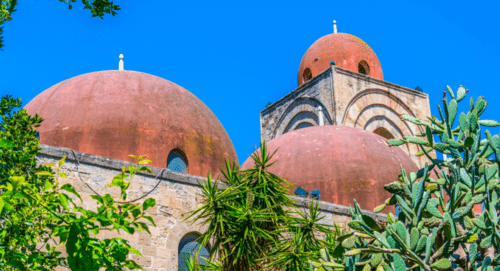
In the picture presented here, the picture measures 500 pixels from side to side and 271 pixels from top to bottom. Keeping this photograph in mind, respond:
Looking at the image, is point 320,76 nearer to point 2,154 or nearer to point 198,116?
point 198,116

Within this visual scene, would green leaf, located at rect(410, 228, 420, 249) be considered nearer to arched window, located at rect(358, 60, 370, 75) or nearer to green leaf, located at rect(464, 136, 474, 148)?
green leaf, located at rect(464, 136, 474, 148)

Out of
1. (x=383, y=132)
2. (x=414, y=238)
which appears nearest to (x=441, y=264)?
(x=414, y=238)

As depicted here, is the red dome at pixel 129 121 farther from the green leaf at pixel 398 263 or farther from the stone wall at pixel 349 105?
the stone wall at pixel 349 105

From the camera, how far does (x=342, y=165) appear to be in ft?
36.8

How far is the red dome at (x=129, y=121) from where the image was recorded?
9375 mm

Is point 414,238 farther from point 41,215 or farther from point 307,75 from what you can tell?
point 307,75

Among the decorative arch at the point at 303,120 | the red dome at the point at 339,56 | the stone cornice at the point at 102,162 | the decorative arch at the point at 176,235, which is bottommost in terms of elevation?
the decorative arch at the point at 176,235

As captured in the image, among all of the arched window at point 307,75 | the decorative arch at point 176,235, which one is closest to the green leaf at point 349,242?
the decorative arch at point 176,235

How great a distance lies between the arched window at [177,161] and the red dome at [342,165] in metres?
2.23

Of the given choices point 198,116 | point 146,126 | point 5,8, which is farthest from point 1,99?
point 198,116

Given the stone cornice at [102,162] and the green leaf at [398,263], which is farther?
the stone cornice at [102,162]

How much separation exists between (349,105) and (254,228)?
14189 millimetres

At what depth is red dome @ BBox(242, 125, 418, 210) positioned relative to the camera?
10898mm

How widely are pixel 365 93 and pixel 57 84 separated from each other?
1222 centimetres
